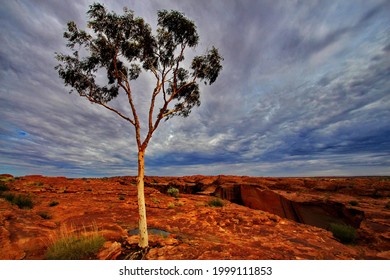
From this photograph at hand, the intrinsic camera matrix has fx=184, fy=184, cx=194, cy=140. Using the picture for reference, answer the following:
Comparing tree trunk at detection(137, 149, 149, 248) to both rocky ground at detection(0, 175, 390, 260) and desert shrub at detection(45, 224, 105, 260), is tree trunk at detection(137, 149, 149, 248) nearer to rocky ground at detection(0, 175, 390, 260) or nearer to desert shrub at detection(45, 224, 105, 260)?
rocky ground at detection(0, 175, 390, 260)

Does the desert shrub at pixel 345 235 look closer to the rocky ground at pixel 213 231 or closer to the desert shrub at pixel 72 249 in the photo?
A: the rocky ground at pixel 213 231

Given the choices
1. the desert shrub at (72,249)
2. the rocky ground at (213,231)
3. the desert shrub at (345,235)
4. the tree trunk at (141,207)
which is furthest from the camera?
the desert shrub at (345,235)

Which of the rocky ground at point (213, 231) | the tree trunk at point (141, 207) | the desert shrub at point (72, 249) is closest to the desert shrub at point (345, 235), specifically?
the rocky ground at point (213, 231)

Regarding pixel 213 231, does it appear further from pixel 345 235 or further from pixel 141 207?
pixel 345 235

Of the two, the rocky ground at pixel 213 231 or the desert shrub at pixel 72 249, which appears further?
the rocky ground at pixel 213 231

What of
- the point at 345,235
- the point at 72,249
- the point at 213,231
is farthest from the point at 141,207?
the point at 345,235

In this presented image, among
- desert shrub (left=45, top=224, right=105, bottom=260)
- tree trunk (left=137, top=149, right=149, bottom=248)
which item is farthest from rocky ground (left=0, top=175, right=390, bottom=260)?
tree trunk (left=137, top=149, right=149, bottom=248)

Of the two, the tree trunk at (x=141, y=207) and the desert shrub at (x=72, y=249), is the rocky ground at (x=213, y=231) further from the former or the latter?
the tree trunk at (x=141, y=207)

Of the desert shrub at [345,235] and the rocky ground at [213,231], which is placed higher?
the rocky ground at [213,231]

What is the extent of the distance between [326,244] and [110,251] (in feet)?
33.7

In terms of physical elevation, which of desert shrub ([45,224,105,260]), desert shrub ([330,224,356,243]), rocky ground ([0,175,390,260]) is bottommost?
desert shrub ([330,224,356,243])

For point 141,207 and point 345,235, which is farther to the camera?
point 345,235

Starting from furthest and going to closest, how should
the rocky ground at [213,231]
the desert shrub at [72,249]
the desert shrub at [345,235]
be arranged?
1. the desert shrub at [345,235]
2. the rocky ground at [213,231]
3. the desert shrub at [72,249]

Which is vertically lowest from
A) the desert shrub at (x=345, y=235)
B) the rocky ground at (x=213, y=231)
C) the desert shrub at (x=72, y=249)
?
the desert shrub at (x=345, y=235)
